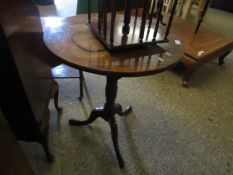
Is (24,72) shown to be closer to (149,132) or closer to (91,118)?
(91,118)

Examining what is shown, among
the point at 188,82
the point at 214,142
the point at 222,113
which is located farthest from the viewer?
the point at 188,82

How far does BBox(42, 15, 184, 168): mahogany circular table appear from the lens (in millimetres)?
784

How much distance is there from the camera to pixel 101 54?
33.7 inches

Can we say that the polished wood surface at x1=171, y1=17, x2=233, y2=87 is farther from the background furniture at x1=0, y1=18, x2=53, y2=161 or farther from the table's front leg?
the background furniture at x1=0, y1=18, x2=53, y2=161

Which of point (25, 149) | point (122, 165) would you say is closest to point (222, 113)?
point (122, 165)

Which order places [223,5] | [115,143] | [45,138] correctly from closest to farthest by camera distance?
[45,138] → [115,143] → [223,5]

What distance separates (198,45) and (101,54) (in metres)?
1.49

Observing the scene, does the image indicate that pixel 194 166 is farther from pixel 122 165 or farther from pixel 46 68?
pixel 46 68

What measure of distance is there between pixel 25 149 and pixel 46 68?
22.4 inches

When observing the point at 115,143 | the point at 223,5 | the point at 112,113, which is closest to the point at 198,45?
the point at 112,113

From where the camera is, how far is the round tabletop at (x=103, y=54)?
2.57ft

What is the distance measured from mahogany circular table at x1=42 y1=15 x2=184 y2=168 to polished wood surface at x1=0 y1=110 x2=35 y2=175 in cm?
49

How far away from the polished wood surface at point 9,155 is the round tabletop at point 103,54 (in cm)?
49

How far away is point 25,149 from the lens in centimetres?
129
